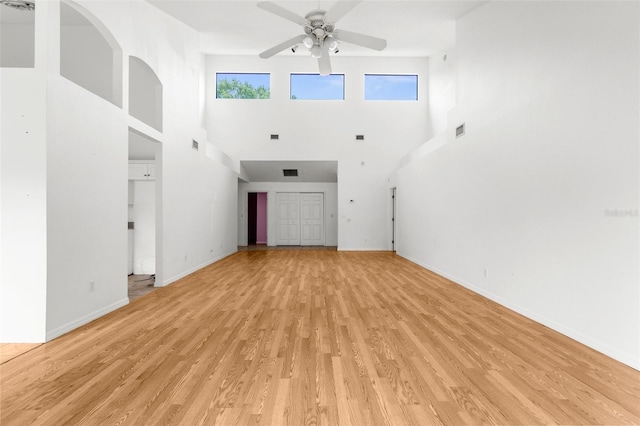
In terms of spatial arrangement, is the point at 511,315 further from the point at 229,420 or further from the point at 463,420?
the point at 229,420

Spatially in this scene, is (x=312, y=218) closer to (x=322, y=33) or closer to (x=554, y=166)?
(x=322, y=33)

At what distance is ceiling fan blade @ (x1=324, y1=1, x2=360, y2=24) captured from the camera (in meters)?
4.01

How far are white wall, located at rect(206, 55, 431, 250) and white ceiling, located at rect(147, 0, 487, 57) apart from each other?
1.45 metres

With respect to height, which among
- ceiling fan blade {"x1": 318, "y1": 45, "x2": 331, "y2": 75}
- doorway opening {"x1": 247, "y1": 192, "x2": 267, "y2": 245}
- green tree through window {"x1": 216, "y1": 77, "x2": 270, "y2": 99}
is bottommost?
doorway opening {"x1": 247, "y1": 192, "x2": 267, "y2": 245}

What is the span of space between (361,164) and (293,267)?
496 centimetres


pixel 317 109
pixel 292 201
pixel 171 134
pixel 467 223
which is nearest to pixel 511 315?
pixel 467 223

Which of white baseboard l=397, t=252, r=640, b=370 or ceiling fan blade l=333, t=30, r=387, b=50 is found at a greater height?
ceiling fan blade l=333, t=30, r=387, b=50

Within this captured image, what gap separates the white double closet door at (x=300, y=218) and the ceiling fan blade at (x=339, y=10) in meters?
8.41

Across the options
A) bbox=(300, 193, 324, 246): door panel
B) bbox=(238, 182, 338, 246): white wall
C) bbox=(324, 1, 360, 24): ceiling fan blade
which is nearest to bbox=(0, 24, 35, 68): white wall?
bbox=(324, 1, 360, 24): ceiling fan blade

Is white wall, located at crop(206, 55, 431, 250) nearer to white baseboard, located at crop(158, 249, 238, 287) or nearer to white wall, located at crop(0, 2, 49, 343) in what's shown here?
white baseboard, located at crop(158, 249, 238, 287)

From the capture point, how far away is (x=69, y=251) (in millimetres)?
3223

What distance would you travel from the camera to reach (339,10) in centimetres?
420

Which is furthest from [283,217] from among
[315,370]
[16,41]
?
[315,370]

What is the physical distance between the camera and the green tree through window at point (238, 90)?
10656 mm
